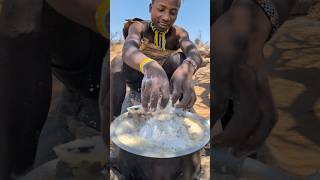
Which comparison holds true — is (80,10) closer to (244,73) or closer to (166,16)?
(166,16)

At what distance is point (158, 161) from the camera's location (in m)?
1.93

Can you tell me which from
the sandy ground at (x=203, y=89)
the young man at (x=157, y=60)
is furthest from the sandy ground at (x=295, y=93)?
the young man at (x=157, y=60)

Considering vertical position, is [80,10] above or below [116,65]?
above

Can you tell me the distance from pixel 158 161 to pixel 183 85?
0.91ft

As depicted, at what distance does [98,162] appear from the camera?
200 cm

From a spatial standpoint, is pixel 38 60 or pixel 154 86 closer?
pixel 154 86

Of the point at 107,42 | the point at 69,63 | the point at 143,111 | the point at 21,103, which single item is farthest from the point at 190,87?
the point at 21,103

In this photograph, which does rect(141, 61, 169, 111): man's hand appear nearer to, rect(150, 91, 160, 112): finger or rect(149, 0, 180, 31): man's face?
rect(150, 91, 160, 112): finger

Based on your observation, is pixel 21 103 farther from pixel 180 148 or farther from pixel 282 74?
pixel 282 74

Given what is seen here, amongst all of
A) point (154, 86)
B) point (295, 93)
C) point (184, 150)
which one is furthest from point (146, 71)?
point (295, 93)

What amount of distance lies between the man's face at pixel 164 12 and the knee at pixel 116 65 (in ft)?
0.58

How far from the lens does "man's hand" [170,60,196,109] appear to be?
1.88 metres

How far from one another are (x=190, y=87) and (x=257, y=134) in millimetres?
302

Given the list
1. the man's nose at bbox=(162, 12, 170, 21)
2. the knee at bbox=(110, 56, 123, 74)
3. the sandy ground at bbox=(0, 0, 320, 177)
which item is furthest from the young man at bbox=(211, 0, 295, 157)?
the knee at bbox=(110, 56, 123, 74)
